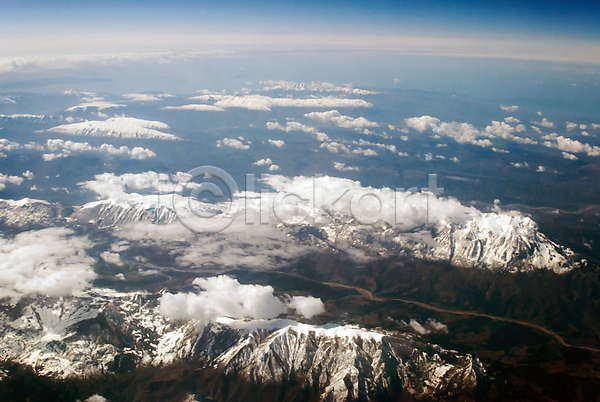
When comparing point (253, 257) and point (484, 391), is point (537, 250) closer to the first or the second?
point (484, 391)

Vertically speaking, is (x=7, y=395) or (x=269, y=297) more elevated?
(x=269, y=297)

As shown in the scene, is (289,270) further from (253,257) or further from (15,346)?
(15,346)

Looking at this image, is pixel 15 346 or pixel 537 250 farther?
pixel 537 250

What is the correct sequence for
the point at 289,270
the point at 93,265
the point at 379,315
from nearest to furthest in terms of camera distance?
1. the point at 379,315
2. the point at 93,265
3. the point at 289,270

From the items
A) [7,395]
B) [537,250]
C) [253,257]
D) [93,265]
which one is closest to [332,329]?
[253,257]

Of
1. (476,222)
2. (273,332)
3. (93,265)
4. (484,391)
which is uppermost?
(476,222)

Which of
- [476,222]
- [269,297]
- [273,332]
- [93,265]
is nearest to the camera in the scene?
[273,332]
